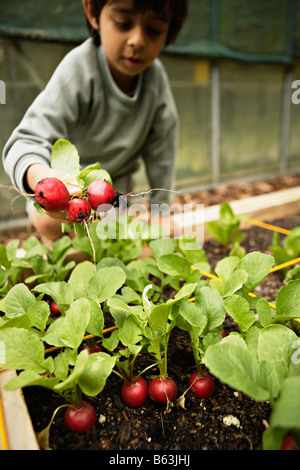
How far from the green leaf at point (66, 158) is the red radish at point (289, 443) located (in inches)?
22.1

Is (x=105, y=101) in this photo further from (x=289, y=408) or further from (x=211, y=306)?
(x=289, y=408)

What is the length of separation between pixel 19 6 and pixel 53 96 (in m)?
1.23

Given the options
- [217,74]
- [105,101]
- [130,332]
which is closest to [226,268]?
[130,332]

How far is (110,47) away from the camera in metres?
0.99

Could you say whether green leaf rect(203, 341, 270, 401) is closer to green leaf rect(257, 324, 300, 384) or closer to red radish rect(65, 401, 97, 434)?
green leaf rect(257, 324, 300, 384)

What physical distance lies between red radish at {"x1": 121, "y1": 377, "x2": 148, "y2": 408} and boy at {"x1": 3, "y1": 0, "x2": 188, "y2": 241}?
0.36 m

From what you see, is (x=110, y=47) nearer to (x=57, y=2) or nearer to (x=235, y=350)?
(x=235, y=350)

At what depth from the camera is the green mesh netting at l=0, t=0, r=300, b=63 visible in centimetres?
184

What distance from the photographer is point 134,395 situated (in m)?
0.61

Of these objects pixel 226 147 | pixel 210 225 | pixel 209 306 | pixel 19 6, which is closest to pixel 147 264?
pixel 209 306

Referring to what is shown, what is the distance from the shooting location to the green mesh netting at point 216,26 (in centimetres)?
184

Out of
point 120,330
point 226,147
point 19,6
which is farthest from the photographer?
point 226,147

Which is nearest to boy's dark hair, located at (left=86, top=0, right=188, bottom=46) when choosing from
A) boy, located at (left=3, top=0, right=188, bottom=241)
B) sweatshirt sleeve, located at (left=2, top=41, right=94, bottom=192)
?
boy, located at (left=3, top=0, right=188, bottom=241)

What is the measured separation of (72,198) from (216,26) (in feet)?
8.20
